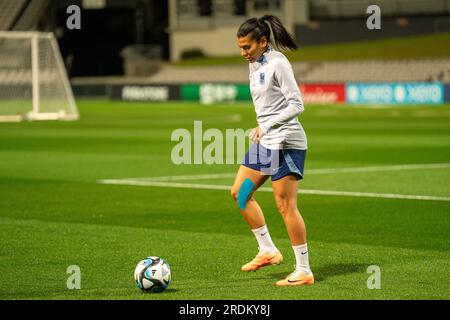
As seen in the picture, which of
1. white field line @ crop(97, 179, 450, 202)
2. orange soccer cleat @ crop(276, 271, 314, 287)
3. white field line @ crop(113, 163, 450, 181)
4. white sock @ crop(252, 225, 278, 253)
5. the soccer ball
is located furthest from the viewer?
white field line @ crop(113, 163, 450, 181)

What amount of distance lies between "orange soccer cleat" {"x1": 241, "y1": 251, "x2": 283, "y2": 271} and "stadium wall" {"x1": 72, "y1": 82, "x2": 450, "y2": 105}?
3891 cm

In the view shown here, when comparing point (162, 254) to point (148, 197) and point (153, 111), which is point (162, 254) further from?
point (153, 111)

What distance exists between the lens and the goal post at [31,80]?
122 ft

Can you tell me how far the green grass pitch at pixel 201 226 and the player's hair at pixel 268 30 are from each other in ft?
6.46

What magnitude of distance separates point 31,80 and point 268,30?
29.0 m

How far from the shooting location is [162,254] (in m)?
10.6

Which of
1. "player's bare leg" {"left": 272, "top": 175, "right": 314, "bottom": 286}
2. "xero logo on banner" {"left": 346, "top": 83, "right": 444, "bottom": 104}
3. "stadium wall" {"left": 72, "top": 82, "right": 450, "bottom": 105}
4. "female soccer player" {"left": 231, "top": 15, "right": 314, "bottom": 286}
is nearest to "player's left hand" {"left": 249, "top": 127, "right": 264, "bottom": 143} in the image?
"female soccer player" {"left": 231, "top": 15, "right": 314, "bottom": 286}

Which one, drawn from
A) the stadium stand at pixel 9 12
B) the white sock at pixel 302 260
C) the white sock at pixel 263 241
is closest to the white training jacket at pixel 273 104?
the white sock at pixel 302 260

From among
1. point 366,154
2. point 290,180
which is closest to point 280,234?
point 290,180

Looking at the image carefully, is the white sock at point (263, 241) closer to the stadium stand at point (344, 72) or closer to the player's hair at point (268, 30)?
the player's hair at point (268, 30)

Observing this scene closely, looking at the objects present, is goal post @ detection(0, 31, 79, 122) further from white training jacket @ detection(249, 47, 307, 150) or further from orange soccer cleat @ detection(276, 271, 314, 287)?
orange soccer cleat @ detection(276, 271, 314, 287)

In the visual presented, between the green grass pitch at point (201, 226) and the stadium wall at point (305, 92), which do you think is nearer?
the green grass pitch at point (201, 226)

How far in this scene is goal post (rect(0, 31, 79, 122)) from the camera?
122 feet
